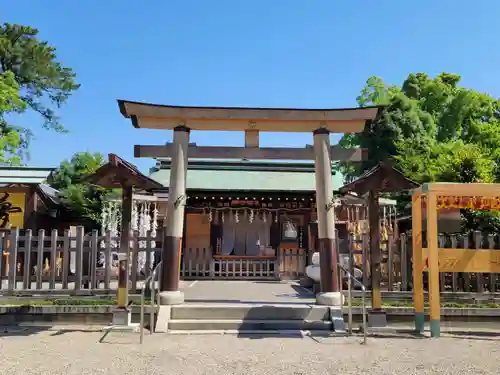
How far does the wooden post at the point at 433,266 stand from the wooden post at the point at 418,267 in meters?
0.27

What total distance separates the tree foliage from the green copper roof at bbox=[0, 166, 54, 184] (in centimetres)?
1414

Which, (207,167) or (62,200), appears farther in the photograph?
(62,200)

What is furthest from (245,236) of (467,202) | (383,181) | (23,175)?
(467,202)

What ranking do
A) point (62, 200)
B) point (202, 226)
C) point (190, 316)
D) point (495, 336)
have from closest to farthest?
point (495, 336)
point (190, 316)
point (202, 226)
point (62, 200)

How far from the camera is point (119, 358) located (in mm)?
5730

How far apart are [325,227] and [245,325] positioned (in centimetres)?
251

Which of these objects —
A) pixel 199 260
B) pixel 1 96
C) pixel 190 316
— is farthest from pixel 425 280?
pixel 1 96

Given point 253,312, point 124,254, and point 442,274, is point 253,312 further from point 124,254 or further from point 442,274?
point 442,274

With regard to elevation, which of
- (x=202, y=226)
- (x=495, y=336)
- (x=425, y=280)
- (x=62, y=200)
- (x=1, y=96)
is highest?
(x=1, y=96)

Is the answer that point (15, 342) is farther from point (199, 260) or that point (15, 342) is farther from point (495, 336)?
point (199, 260)

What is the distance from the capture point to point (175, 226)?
868 cm

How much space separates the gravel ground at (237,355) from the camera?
527cm

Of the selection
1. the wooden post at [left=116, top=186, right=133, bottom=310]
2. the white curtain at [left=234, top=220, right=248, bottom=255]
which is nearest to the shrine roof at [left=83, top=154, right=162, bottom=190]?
the wooden post at [left=116, top=186, right=133, bottom=310]

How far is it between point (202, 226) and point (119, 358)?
12.1 meters
